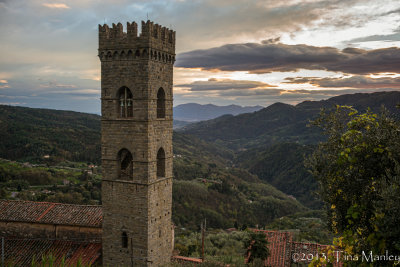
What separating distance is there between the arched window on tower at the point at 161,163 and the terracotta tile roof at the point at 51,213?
5738 millimetres

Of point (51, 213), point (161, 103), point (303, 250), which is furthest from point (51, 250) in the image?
point (303, 250)

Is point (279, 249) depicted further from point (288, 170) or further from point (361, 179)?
point (288, 170)

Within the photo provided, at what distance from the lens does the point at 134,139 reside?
53.1 ft

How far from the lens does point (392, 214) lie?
234 inches

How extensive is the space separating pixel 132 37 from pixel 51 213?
13614 mm

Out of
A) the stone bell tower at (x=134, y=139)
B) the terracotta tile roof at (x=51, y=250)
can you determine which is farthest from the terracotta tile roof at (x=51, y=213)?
the stone bell tower at (x=134, y=139)

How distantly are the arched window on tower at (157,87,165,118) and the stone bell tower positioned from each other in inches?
9.9

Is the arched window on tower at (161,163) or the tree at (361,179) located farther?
the arched window on tower at (161,163)

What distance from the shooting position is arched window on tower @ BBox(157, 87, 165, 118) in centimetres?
1773

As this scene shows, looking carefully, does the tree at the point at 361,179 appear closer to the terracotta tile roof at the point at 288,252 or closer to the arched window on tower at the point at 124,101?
the arched window on tower at the point at 124,101

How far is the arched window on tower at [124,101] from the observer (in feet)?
54.9

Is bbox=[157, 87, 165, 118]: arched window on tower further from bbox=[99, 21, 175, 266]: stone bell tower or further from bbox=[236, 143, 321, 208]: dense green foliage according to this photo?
bbox=[236, 143, 321, 208]: dense green foliage

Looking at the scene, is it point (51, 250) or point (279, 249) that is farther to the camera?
point (279, 249)

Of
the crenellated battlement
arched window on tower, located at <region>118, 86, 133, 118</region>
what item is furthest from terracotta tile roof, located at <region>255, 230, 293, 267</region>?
the crenellated battlement
